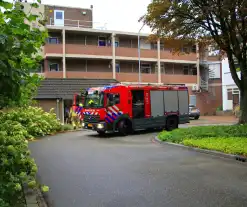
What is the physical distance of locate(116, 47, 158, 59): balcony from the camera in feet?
113

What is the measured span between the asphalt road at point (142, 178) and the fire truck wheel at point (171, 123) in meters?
7.33

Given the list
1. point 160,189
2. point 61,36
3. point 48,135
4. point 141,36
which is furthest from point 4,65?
point 141,36

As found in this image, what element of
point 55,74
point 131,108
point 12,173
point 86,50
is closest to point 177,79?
point 86,50

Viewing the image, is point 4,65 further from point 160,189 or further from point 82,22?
point 82,22

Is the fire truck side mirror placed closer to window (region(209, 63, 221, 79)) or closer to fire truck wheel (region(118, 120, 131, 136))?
fire truck wheel (region(118, 120, 131, 136))

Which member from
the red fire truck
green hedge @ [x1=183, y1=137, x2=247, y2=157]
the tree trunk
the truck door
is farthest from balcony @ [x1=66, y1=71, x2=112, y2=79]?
green hedge @ [x1=183, y1=137, x2=247, y2=157]

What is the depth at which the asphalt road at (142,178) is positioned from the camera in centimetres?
577

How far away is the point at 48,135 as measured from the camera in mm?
18719

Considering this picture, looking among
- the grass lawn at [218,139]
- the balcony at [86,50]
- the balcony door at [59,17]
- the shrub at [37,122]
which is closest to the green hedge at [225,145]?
the grass lawn at [218,139]

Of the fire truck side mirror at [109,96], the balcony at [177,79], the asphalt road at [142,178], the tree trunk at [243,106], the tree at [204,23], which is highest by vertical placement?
the tree at [204,23]

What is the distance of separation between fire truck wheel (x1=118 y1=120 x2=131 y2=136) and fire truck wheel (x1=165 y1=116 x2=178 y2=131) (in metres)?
2.79

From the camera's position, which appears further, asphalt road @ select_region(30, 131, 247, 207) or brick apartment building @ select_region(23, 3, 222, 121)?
brick apartment building @ select_region(23, 3, 222, 121)

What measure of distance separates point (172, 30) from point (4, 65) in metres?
13.1

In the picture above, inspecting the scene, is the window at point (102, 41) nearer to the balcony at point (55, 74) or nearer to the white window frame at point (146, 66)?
the white window frame at point (146, 66)
